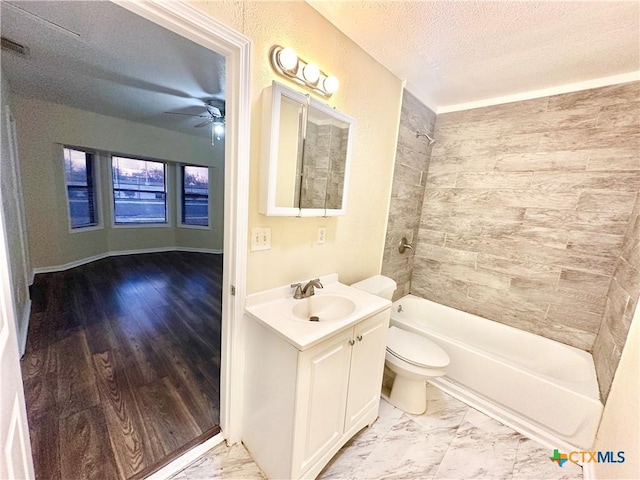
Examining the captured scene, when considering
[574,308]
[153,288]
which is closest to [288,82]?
[574,308]

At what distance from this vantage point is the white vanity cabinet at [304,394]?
1.18m

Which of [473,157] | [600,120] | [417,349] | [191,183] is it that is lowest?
[417,349]

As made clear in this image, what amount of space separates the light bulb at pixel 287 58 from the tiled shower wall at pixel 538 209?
193 cm

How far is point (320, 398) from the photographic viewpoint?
1.26 metres

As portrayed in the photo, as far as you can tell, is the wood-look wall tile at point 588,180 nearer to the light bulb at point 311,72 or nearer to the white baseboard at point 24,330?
the light bulb at point 311,72

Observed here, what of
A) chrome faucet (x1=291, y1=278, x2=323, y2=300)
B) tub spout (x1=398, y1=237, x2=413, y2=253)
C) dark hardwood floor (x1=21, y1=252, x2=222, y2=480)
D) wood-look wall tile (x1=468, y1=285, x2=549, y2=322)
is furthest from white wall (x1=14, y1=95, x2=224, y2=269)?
wood-look wall tile (x1=468, y1=285, x2=549, y2=322)

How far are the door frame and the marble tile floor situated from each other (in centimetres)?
22

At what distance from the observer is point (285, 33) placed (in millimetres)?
1315

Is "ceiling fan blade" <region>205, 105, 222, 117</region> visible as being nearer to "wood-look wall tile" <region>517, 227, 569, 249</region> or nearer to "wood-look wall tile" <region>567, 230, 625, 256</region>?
"wood-look wall tile" <region>517, 227, 569, 249</region>

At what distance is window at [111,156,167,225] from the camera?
193 inches

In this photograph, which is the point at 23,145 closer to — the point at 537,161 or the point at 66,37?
the point at 66,37

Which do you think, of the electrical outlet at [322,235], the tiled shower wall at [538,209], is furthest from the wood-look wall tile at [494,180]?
the electrical outlet at [322,235]

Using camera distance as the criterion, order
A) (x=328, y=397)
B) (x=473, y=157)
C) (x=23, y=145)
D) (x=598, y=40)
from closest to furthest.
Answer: (x=328, y=397), (x=598, y=40), (x=473, y=157), (x=23, y=145)

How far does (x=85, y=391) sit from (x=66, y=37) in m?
2.53
